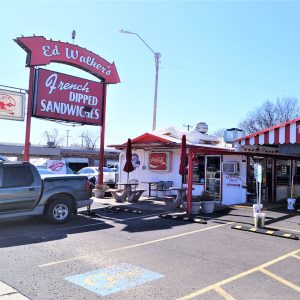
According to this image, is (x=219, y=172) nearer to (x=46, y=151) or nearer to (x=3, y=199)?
(x=3, y=199)

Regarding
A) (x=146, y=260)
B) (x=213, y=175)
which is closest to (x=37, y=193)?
(x=146, y=260)

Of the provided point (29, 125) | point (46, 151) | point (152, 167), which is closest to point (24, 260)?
point (29, 125)

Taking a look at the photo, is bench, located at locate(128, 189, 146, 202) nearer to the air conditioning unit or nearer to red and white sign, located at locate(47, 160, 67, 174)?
the air conditioning unit

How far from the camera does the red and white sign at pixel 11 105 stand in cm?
1630

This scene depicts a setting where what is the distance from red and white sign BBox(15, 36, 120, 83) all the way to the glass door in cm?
632

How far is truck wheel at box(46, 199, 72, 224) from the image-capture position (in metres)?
11.2

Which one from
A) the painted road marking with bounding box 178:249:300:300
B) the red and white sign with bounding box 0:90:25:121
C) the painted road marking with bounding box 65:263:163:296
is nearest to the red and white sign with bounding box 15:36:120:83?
the red and white sign with bounding box 0:90:25:121

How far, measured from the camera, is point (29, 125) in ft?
52.9

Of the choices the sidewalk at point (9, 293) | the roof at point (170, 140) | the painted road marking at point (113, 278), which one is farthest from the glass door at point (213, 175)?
the sidewalk at point (9, 293)

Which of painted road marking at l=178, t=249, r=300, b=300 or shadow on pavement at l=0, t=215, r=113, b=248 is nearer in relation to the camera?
painted road marking at l=178, t=249, r=300, b=300

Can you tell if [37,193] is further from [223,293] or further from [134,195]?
[134,195]

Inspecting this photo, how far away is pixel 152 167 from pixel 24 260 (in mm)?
12987

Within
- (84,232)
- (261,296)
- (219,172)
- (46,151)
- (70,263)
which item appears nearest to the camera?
(261,296)

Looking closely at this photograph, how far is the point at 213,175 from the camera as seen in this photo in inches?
695
